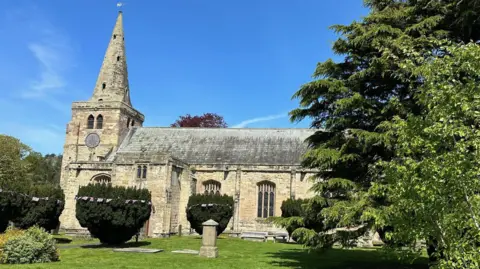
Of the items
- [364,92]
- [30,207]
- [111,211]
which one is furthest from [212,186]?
[364,92]

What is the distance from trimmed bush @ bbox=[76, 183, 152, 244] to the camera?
19766mm

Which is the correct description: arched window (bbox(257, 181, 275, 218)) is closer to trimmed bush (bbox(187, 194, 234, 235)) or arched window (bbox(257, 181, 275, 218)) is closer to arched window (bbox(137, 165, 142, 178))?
trimmed bush (bbox(187, 194, 234, 235))

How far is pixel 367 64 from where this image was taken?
49.4ft

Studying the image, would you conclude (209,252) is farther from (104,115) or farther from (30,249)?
(104,115)

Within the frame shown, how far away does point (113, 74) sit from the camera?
38031 mm

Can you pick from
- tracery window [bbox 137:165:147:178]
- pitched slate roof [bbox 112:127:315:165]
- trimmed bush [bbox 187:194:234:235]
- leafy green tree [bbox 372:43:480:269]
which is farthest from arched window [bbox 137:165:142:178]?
leafy green tree [bbox 372:43:480:269]

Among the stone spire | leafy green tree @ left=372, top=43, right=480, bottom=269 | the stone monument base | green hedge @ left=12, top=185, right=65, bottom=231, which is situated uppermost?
the stone spire

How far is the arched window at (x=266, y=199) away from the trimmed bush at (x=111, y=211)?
45.4ft

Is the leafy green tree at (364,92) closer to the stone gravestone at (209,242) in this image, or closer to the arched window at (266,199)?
the stone gravestone at (209,242)

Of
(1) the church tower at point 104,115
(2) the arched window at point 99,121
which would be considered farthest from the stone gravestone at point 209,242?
(2) the arched window at point 99,121

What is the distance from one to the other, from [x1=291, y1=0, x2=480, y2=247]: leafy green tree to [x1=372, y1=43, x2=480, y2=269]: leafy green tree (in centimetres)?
541

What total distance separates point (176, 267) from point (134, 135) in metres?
27.1

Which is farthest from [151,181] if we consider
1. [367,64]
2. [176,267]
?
[367,64]

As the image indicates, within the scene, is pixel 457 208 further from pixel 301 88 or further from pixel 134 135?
pixel 134 135
